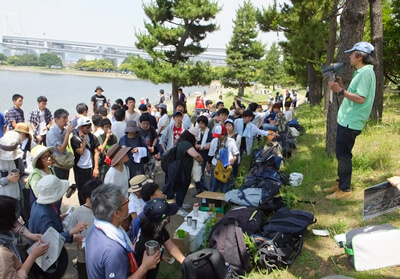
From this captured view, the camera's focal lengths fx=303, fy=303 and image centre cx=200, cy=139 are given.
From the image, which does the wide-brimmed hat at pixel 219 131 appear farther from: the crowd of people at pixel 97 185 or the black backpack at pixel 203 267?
the black backpack at pixel 203 267

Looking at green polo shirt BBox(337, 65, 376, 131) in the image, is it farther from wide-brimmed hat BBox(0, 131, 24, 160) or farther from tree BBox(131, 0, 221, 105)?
tree BBox(131, 0, 221, 105)

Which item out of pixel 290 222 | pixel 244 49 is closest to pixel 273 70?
pixel 244 49

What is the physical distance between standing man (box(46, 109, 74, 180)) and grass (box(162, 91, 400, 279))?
9.79ft

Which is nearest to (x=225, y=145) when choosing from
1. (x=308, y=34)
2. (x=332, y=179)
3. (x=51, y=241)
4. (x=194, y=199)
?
(x=194, y=199)

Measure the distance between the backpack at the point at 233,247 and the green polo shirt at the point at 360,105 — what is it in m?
1.90

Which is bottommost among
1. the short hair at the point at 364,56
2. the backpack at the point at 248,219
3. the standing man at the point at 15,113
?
the backpack at the point at 248,219

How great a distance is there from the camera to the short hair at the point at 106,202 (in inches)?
79.6

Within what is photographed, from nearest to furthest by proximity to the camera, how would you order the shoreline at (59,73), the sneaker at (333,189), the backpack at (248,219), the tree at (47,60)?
the backpack at (248,219) → the sneaker at (333,189) → the shoreline at (59,73) → the tree at (47,60)

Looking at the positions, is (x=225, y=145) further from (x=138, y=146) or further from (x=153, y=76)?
(x=153, y=76)

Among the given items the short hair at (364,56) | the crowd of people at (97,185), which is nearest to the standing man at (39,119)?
the crowd of people at (97,185)

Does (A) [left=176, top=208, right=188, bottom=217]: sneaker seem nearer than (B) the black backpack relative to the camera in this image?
No

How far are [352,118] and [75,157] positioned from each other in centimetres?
385

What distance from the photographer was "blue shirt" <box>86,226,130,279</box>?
1887 millimetres

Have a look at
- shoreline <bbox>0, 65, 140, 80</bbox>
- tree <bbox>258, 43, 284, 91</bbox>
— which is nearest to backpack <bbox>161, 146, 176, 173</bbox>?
tree <bbox>258, 43, 284, 91</bbox>
